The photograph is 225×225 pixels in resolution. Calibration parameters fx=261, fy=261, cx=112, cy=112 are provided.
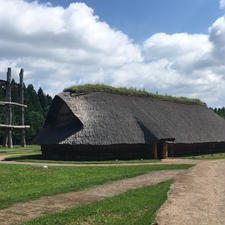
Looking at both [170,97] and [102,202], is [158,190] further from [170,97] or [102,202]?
[170,97]

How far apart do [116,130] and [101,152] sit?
2.41m

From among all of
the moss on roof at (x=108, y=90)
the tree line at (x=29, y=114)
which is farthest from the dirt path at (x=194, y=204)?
the tree line at (x=29, y=114)

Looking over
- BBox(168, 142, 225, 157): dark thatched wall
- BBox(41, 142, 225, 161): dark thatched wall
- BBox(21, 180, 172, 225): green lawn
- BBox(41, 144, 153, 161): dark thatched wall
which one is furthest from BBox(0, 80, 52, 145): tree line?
BBox(21, 180, 172, 225): green lawn

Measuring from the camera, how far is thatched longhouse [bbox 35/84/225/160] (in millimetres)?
23469

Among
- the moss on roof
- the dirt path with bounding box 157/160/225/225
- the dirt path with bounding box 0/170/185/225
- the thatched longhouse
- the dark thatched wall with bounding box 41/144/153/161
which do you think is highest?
the moss on roof

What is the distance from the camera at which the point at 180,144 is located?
29.3 meters

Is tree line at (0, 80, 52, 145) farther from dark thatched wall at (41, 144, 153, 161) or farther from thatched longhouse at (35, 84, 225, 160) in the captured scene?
dark thatched wall at (41, 144, 153, 161)

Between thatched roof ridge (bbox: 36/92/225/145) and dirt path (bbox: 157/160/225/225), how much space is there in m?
11.9

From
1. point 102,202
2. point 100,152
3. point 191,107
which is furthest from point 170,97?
point 102,202

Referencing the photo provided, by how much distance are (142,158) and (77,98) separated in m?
9.00

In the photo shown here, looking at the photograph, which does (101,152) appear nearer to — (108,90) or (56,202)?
(108,90)

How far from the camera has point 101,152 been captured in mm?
23609

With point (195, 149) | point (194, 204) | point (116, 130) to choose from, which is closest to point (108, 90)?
point (116, 130)

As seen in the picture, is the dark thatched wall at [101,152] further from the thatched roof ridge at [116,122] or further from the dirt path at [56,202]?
the dirt path at [56,202]
